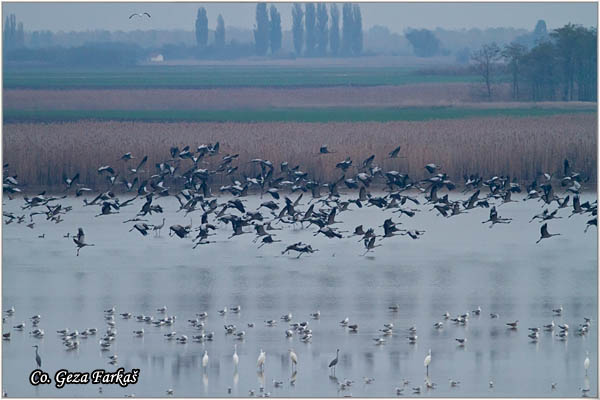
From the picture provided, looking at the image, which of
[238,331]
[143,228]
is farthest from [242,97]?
[238,331]

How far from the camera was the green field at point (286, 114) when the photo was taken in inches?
1563

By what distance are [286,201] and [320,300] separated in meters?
5.12

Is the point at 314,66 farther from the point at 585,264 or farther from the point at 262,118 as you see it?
the point at 585,264

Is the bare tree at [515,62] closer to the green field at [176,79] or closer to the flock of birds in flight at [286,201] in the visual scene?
the green field at [176,79]

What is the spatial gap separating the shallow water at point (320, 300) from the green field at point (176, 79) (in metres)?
33.4

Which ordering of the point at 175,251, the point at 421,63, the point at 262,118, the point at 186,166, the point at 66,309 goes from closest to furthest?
the point at 66,309
the point at 175,251
the point at 186,166
the point at 262,118
the point at 421,63

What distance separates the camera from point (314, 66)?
102 meters

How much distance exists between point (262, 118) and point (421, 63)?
6055 centimetres

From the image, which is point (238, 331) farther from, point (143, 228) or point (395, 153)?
point (395, 153)

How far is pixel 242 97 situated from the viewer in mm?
54219

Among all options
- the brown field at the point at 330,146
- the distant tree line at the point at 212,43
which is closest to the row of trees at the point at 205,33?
the distant tree line at the point at 212,43

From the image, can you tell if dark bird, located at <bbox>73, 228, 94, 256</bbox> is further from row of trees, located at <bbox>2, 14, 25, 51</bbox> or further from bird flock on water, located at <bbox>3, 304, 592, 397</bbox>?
row of trees, located at <bbox>2, 14, 25, 51</bbox>

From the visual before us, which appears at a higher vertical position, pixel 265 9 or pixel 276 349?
pixel 265 9

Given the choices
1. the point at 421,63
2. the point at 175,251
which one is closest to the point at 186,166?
the point at 175,251
